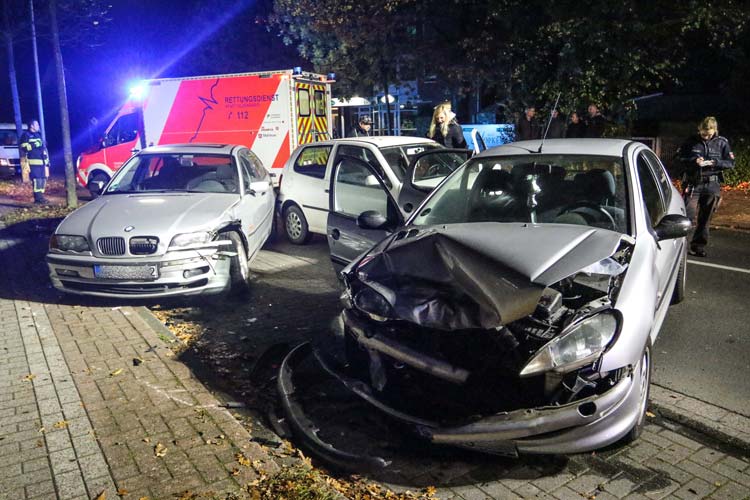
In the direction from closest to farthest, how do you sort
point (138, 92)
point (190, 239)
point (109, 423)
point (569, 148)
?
point (109, 423), point (569, 148), point (190, 239), point (138, 92)

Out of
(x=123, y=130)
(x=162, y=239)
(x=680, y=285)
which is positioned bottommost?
(x=680, y=285)

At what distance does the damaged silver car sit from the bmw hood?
8.58 ft

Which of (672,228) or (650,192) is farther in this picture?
(650,192)

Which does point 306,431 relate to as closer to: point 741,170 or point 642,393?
point 642,393

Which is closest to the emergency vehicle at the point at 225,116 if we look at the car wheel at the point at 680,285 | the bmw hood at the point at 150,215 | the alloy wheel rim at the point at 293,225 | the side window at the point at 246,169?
the alloy wheel rim at the point at 293,225

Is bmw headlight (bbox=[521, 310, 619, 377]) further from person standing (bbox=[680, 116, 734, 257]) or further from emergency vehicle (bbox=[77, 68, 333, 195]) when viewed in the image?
emergency vehicle (bbox=[77, 68, 333, 195])

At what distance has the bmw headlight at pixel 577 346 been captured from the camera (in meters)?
3.09

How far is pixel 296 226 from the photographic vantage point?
32.9 ft

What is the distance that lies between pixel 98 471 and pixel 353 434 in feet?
4.75

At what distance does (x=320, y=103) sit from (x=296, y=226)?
6164mm

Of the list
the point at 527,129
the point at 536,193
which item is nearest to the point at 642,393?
the point at 536,193

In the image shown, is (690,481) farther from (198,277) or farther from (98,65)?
(98,65)

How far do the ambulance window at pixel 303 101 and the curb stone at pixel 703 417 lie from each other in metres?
11.5

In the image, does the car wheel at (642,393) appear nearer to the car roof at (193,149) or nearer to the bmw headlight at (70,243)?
the bmw headlight at (70,243)
